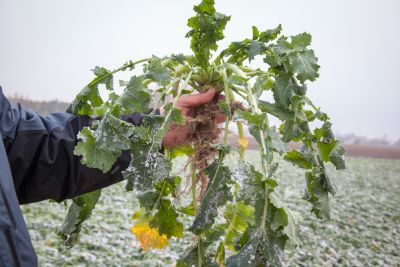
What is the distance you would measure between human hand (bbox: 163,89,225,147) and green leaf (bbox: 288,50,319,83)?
42 centimetres

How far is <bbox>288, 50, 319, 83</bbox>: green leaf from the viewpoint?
137 cm

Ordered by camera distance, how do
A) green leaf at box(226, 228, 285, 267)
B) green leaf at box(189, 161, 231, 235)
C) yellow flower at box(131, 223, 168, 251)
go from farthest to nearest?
yellow flower at box(131, 223, 168, 251) < green leaf at box(189, 161, 231, 235) < green leaf at box(226, 228, 285, 267)

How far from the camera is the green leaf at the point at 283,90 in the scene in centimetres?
141

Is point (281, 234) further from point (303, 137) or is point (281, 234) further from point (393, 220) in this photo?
point (393, 220)

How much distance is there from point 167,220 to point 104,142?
57 centimetres

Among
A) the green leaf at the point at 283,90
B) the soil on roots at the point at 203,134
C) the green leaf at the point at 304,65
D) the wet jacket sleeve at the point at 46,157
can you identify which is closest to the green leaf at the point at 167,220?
the soil on roots at the point at 203,134

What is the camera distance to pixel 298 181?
37.7ft

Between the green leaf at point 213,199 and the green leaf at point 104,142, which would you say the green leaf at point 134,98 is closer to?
the green leaf at point 104,142

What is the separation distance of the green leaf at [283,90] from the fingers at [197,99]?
0.34m

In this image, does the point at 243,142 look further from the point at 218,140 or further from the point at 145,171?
the point at 145,171

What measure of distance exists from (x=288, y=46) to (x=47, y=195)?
4.32 feet

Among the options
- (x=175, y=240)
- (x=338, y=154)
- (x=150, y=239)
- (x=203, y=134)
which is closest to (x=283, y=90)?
(x=338, y=154)

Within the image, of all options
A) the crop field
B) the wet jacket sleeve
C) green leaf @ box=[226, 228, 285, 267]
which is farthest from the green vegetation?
the crop field

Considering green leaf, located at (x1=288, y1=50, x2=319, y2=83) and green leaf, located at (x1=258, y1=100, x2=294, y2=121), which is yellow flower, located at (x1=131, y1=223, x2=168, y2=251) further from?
green leaf, located at (x1=288, y1=50, x2=319, y2=83)
